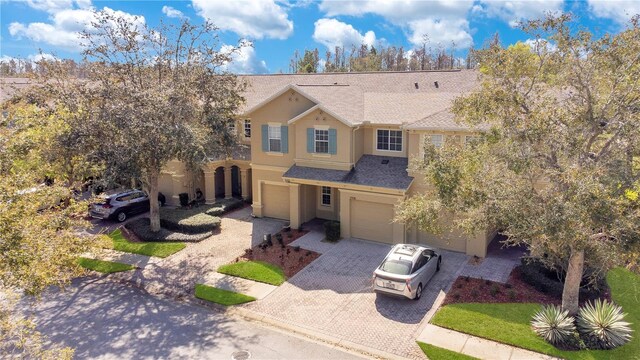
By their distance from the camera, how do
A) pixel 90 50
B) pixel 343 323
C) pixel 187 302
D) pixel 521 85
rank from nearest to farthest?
pixel 521 85 < pixel 343 323 < pixel 187 302 < pixel 90 50

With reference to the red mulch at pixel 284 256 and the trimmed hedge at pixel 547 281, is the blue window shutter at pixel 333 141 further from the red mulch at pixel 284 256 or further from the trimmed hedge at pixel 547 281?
the trimmed hedge at pixel 547 281

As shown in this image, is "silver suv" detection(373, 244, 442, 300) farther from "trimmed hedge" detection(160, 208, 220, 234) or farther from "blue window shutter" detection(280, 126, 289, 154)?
"trimmed hedge" detection(160, 208, 220, 234)

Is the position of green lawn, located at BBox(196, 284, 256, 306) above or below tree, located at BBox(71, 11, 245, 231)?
below

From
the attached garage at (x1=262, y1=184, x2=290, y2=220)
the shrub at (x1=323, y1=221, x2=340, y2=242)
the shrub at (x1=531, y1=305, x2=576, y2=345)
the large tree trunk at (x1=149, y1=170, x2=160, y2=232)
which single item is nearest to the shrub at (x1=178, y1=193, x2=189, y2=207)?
→ the large tree trunk at (x1=149, y1=170, x2=160, y2=232)

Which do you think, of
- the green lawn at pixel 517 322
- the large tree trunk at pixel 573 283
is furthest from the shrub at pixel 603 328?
the large tree trunk at pixel 573 283

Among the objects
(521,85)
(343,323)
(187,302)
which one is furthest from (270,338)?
(521,85)

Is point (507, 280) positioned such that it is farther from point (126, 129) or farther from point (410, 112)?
point (126, 129)
